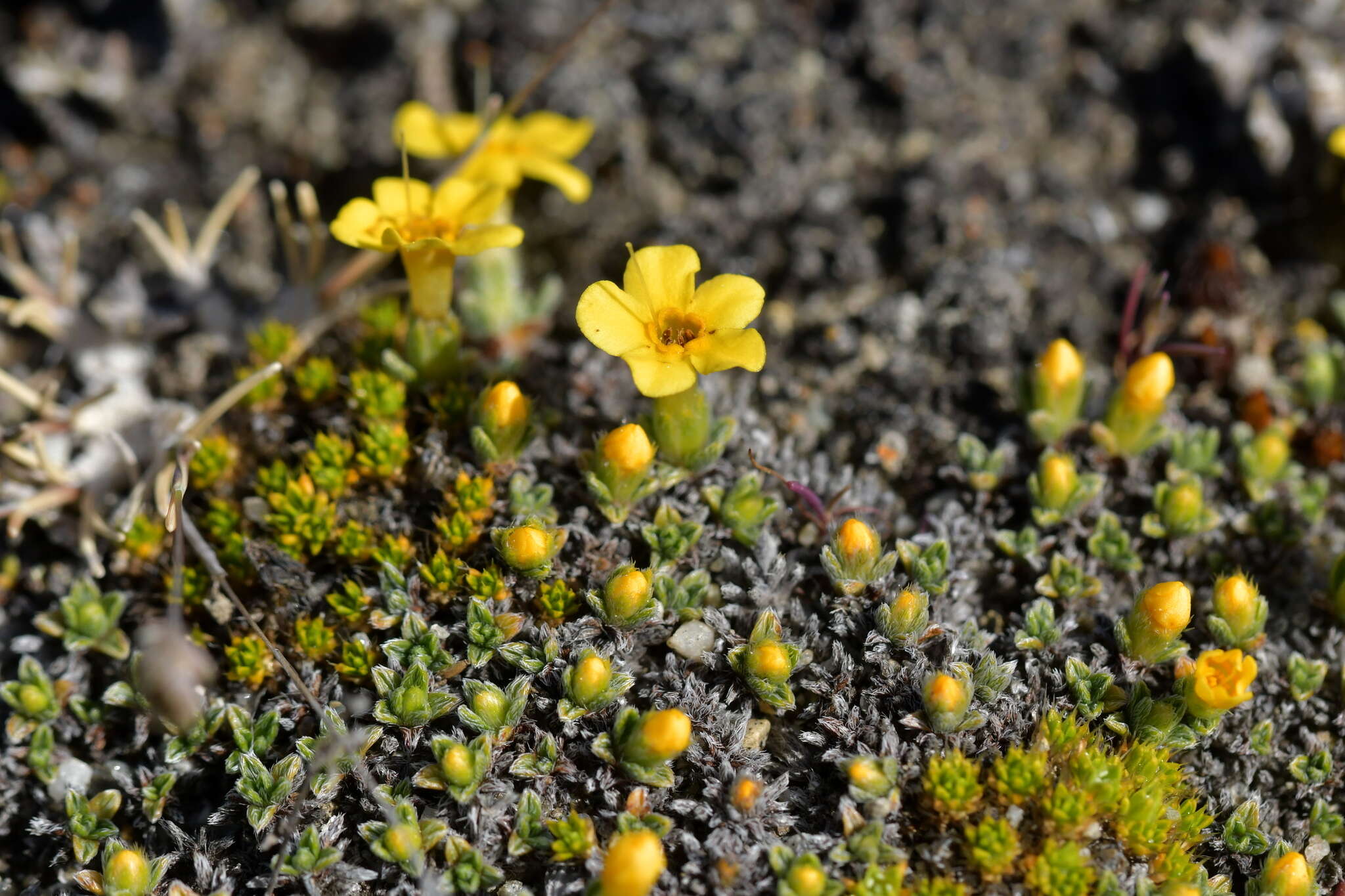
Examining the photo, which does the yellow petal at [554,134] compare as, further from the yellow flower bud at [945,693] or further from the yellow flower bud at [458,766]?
the yellow flower bud at [945,693]

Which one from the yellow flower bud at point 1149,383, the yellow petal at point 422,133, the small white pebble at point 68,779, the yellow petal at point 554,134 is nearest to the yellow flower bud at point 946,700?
the yellow flower bud at point 1149,383

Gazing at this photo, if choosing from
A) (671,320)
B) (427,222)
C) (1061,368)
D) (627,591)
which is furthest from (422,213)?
(1061,368)

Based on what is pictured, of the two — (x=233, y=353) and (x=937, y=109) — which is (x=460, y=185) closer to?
(x=233, y=353)

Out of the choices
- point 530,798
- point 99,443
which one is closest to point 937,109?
point 530,798

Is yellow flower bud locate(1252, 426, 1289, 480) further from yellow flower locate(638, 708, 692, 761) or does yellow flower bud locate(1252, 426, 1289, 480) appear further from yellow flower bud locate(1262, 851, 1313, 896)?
yellow flower locate(638, 708, 692, 761)

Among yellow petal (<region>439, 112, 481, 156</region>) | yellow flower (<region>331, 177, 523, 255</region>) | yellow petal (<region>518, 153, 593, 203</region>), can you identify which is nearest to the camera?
yellow flower (<region>331, 177, 523, 255</region>)

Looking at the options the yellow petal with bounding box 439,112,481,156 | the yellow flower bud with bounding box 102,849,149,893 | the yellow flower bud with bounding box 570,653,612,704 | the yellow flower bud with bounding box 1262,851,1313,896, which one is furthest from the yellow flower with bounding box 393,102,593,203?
the yellow flower bud with bounding box 1262,851,1313,896

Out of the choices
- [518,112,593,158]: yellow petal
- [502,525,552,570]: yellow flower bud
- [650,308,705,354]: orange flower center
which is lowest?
[502,525,552,570]: yellow flower bud

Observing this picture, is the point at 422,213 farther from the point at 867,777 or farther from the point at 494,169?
the point at 867,777
